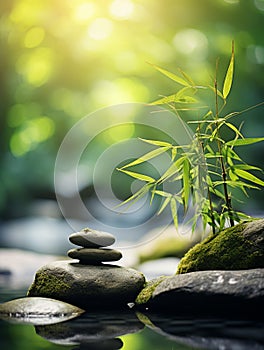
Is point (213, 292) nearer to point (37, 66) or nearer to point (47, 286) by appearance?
point (47, 286)

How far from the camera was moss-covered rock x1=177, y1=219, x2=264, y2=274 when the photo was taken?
2105mm

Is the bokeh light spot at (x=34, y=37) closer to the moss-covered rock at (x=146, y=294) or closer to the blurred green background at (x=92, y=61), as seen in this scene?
the blurred green background at (x=92, y=61)

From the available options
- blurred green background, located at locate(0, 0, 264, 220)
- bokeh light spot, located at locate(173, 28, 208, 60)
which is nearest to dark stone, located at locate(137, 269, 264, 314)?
blurred green background, located at locate(0, 0, 264, 220)

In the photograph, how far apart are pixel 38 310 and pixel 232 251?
843mm

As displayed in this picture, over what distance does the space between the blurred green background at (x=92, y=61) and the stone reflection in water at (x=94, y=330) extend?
274 centimetres

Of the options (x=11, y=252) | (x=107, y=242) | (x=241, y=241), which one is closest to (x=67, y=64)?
Result: (x=11, y=252)

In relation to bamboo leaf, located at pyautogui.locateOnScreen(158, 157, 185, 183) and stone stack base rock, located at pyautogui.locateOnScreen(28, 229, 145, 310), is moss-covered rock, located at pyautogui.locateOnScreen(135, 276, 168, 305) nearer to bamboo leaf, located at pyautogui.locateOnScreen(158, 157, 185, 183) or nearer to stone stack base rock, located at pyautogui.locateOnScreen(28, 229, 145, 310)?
stone stack base rock, located at pyautogui.locateOnScreen(28, 229, 145, 310)

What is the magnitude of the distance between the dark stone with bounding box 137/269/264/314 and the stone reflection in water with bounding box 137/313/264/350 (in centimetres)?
7

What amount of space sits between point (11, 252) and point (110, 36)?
85.7 inches

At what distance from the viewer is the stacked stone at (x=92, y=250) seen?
2.36 m

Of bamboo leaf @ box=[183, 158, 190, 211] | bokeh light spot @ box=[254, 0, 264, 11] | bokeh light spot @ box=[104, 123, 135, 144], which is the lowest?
bamboo leaf @ box=[183, 158, 190, 211]

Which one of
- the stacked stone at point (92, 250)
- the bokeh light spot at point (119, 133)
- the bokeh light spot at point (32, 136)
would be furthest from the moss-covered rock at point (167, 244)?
the stacked stone at point (92, 250)

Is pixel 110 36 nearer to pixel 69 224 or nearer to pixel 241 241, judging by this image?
pixel 69 224

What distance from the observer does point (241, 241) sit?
216 centimetres
